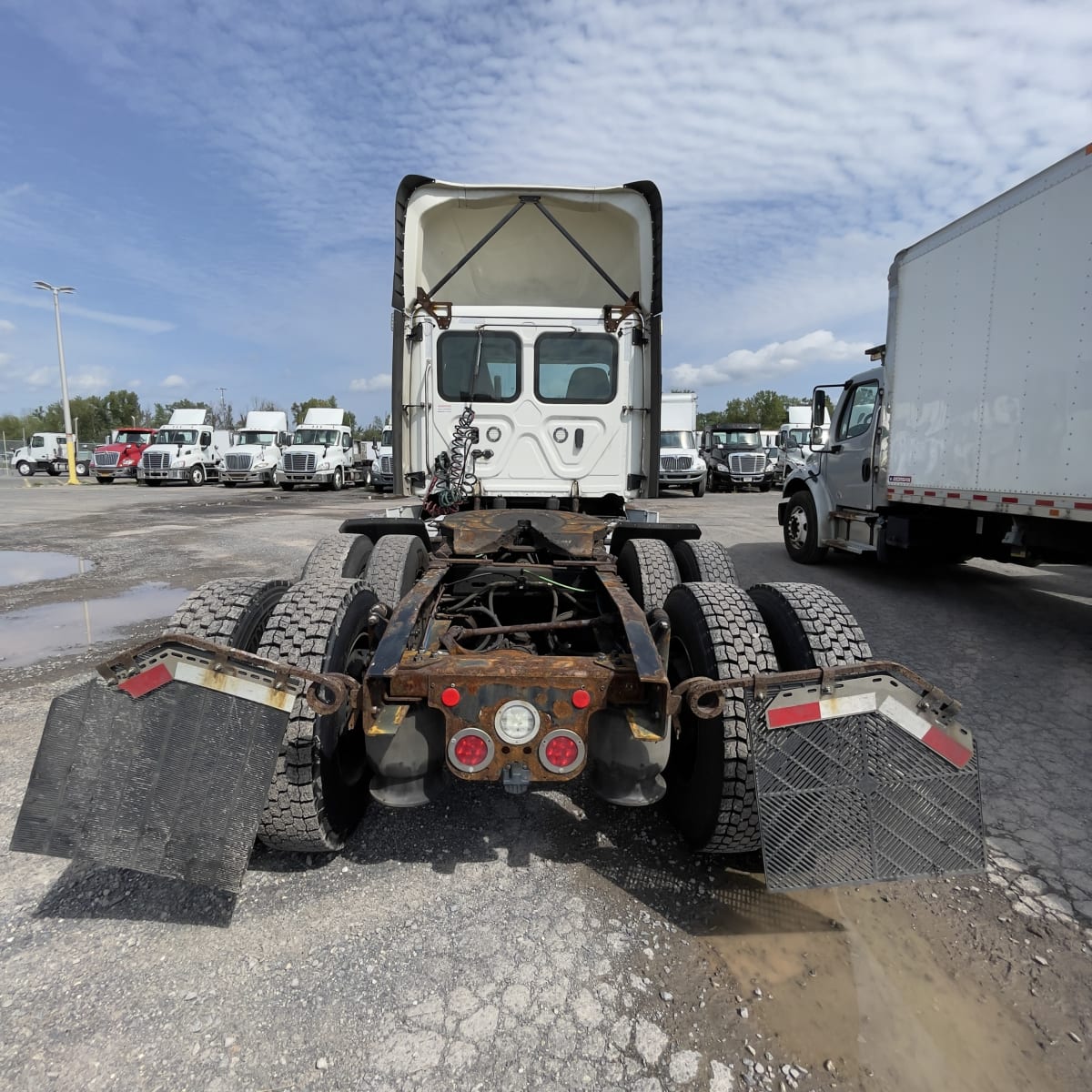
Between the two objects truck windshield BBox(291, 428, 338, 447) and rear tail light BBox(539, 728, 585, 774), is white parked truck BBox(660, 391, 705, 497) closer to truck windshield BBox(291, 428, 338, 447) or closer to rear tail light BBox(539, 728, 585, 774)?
truck windshield BBox(291, 428, 338, 447)

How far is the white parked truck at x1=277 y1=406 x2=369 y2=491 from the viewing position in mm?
27609

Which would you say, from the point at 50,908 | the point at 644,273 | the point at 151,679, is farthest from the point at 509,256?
the point at 50,908

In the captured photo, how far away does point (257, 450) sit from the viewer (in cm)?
2933

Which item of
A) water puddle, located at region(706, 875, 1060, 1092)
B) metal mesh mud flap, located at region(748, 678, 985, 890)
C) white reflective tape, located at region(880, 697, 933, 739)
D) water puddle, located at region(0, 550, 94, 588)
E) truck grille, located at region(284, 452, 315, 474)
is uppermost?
truck grille, located at region(284, 452, 315, 474)

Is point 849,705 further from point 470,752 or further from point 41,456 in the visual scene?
point 41,456

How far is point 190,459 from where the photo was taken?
29375 mm

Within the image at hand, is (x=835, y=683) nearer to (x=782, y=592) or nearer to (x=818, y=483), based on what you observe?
(x=782, y=592)

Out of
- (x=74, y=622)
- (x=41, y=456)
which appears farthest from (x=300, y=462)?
(x=74, y=622)

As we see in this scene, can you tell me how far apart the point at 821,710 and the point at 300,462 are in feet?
91.1

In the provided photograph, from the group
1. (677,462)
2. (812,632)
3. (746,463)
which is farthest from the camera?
(746,463)

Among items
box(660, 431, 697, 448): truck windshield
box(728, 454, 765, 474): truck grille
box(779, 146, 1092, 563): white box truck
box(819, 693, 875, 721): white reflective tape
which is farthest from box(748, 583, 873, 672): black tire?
box(728, 454, 765, 474): truck grille

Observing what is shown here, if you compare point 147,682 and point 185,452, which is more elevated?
point 185,452

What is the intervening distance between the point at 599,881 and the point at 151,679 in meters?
1.76

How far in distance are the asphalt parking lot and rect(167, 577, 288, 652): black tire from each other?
0.90 metres
